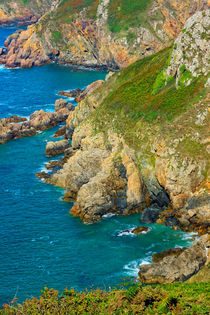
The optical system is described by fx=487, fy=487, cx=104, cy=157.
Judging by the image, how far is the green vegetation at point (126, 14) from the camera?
17793cm

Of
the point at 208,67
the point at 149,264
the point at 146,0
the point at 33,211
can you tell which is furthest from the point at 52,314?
the point at 146,0

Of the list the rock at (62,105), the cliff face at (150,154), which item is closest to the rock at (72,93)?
the rock at (62,105)

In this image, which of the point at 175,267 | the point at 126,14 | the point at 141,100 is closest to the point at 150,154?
the point at 141,100

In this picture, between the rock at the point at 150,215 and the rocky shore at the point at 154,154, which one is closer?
the rocky shore at the point at 154,154

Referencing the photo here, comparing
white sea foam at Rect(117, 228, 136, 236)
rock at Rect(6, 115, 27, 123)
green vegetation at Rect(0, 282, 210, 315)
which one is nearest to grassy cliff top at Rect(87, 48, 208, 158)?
white sea foam at Rect(117, 228, 136, 236)

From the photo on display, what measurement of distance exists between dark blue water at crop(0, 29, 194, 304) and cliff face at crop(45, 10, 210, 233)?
3.12 m

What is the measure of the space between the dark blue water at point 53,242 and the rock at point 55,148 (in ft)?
9.43

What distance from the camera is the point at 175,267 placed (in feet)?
192

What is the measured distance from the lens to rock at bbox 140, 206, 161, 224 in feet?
235

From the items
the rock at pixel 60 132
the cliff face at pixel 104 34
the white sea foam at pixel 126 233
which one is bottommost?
the white sea foam at pixel 126 233

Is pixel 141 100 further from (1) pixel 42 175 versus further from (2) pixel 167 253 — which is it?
(2) pixel 167 253

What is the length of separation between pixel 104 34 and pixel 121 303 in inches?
5785

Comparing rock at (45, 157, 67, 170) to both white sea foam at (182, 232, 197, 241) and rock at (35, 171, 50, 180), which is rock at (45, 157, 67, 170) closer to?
rock at (35, 171, 50, 180)

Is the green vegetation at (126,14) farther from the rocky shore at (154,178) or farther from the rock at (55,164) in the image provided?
the rock at (55,164)
